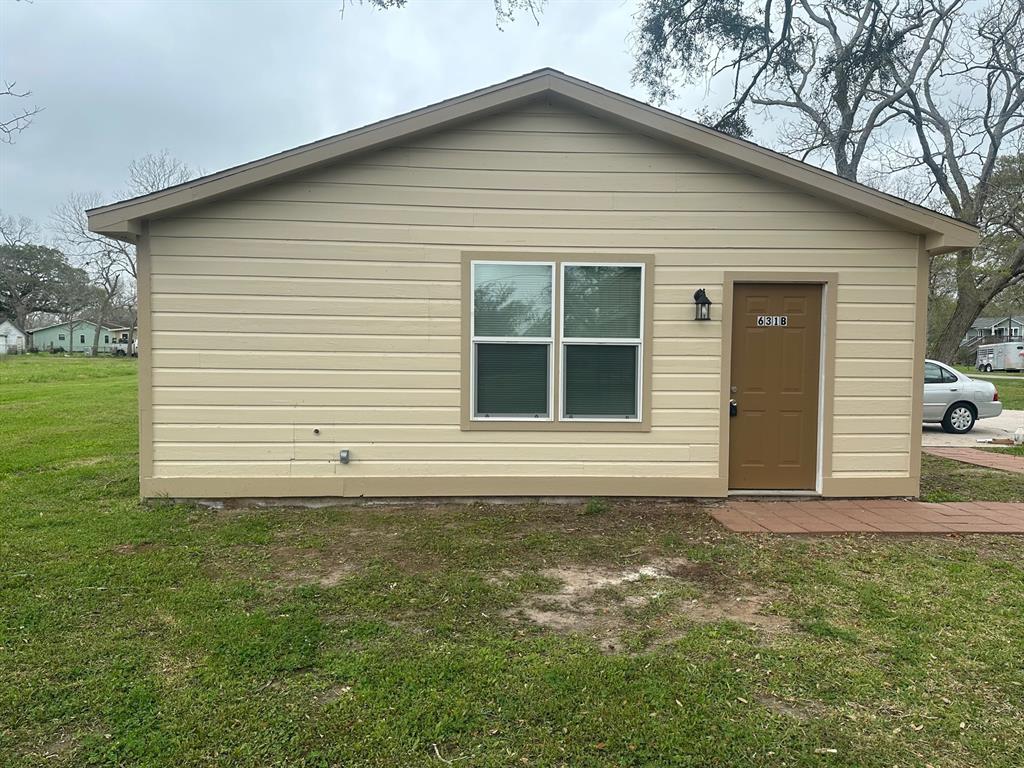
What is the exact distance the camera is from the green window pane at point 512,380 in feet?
18.9

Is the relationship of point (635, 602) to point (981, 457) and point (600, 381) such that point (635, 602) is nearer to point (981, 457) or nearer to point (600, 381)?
point (600, 381)

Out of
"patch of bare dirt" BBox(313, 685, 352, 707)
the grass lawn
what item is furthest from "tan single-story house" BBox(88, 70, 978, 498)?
"patch of bare dirt" BBox(313, 685, 352, 707)

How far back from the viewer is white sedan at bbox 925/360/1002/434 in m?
11.7

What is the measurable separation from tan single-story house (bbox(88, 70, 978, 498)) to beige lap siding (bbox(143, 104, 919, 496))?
0.06ft

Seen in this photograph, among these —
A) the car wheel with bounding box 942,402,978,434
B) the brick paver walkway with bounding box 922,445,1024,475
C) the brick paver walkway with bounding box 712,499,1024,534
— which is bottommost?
the brick paver walkway with bounding box 712,499,1024,534

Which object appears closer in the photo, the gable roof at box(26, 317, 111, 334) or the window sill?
the window sill

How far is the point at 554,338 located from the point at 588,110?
6.89ft

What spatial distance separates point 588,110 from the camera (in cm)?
565

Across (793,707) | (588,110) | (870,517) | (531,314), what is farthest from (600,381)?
(793,707)

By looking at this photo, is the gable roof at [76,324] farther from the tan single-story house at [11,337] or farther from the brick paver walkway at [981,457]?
the brick paver walkway at [981,457]

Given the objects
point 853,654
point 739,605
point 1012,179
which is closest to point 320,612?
point 739,605

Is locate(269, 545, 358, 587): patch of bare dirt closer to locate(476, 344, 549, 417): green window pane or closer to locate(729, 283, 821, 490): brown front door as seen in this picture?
locate(476, 344, 549, 417): green window pane

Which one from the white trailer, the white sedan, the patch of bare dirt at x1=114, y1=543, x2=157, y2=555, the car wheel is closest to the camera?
the patch of bare dirt at x1=114, y1=543, x2=157, y2=555

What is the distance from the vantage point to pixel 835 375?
584cm
